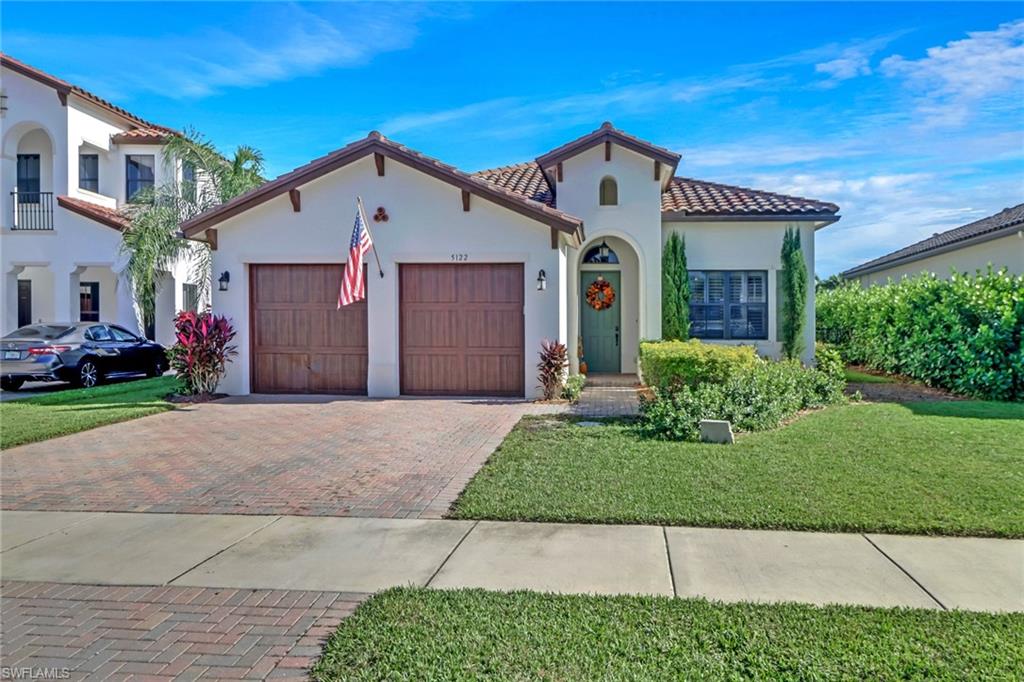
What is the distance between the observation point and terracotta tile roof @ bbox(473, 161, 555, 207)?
58.4 ft

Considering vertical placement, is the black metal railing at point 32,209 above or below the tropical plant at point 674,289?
above

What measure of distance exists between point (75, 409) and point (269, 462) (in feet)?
20.7

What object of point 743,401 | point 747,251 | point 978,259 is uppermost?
point 978,259

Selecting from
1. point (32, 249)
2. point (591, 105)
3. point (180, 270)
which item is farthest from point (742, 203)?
point (32, 249)

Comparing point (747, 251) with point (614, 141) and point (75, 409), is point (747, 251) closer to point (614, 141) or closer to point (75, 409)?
point (614, 141)

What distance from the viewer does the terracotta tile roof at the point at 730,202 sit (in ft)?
55.1

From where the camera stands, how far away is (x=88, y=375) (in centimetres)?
1661

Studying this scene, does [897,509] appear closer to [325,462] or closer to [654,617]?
[654,617]

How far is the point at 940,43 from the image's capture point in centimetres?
1124

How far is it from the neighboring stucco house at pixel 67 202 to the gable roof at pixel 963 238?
75.3ft

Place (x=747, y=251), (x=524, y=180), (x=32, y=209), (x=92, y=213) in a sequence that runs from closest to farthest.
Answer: (x=747, y=251) → (x=524, y=180) → (x=92, y=213) → (x=32, y=209)

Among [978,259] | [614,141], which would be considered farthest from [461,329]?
[978,259]

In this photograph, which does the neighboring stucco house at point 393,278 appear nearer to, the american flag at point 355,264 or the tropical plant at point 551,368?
the tropical plant at point 551,368

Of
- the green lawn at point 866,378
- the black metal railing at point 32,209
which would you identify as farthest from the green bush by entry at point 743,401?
the black metal railing at point 32,209
